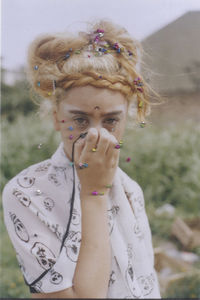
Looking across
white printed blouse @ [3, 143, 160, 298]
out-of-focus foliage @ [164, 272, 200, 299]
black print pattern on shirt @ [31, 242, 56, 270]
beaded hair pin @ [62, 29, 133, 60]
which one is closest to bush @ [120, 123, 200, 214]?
out-of-focus foliage @ [164, 272, 200, 299]

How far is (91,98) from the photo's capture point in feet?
2.58

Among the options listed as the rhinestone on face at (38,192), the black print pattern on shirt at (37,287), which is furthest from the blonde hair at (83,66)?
the black print pattern on shirt at (37,287)

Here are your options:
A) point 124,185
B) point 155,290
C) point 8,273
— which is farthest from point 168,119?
point 8,273

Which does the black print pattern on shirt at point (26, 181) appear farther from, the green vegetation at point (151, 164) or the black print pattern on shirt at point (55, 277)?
the green vegetation at point (151, 164)

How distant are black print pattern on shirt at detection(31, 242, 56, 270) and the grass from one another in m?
0.67

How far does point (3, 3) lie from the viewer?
98 centimetres

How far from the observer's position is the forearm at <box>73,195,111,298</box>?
0.74 meters

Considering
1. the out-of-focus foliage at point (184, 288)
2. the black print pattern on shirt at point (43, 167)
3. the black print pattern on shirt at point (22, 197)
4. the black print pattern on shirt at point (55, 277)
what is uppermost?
the black print pattern on shirt at point (43, 167)

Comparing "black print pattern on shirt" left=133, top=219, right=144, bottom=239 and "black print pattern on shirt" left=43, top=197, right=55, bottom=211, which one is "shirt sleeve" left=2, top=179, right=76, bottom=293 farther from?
"black print pattern on shirt" left=133, top=219, right=144, bottom=239

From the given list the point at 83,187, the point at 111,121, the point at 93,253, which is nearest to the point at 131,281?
the point at 93,253

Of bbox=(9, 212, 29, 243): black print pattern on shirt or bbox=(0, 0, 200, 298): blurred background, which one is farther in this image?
bbox=(0, 0, 200, 298): blurred background

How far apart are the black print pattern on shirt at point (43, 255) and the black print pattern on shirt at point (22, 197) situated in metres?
0.10

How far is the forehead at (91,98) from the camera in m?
0.79

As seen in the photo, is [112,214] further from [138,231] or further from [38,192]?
[38,192]
